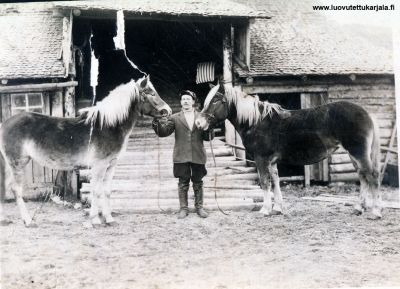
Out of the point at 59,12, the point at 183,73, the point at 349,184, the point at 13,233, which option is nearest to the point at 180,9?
the point at 59,12

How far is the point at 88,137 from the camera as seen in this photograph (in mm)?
5094

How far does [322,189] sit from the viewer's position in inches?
314

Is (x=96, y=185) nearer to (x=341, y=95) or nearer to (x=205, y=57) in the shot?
(x=205, y=57)

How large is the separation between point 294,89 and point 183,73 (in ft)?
9.82

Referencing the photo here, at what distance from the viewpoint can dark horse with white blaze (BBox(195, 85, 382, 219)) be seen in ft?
17.7

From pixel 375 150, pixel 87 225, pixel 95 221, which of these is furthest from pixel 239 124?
pixel 87 225

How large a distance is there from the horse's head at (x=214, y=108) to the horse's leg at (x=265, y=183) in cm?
83

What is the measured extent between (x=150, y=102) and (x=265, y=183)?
192 centimetres

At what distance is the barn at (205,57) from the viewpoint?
6.67 meters

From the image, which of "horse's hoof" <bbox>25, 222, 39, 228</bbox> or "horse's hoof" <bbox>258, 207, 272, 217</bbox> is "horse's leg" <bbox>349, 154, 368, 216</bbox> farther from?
"horse's hoof" <bbox>25, 222, 39, 228</bbox>

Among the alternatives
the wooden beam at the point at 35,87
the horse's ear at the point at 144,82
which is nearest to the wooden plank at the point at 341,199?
the horse's ear at the point at 144,82

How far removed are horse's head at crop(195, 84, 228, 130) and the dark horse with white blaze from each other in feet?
0.04

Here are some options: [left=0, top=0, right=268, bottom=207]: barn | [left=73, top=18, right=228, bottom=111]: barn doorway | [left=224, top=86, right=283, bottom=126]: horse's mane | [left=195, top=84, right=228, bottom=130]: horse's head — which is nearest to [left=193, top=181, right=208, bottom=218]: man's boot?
[left=195, top=84, right=228, bottom=130]: horse's head

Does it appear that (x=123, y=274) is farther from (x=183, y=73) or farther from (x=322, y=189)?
(x=183, y=73)
